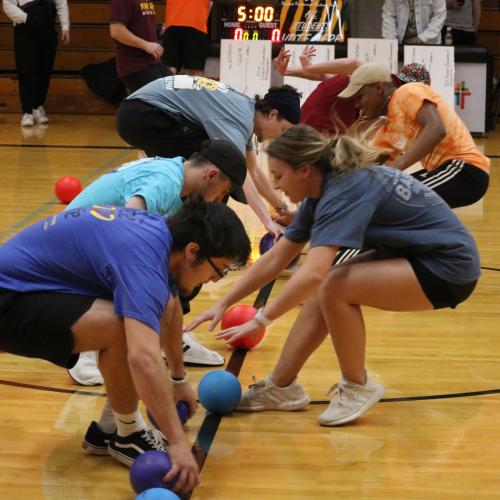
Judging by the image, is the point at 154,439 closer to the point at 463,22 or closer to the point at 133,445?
the point at 133,445

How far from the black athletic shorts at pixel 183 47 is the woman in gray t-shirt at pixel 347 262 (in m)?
7.95

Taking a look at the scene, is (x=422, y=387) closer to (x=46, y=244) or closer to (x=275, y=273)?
(x=275, y=273)

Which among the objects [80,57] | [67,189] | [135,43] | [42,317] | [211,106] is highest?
[135,43]

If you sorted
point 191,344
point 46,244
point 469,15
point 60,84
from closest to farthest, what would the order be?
point 46,244 < point 191,344 < point 469,15 < point 60,84

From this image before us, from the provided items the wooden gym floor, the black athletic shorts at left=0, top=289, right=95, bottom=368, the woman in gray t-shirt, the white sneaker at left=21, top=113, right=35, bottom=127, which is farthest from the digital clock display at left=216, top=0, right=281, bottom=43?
the black athletic shorts at left=0, top=289, right=95, bottom=368

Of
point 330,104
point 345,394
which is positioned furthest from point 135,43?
point 345,394

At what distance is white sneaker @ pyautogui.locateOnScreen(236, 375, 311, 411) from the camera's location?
12.8 ft

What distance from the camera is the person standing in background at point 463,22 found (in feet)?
41.2

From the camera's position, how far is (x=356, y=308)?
367 centimetres

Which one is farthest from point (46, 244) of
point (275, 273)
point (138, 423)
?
point (275, 273)

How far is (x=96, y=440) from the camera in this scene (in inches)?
136

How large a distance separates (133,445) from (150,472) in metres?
0.35

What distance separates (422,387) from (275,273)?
906 millimetres

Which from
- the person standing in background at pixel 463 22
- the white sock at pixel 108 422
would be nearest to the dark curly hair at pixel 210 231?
the white sock at pixel 108 422
